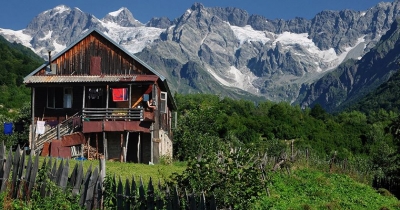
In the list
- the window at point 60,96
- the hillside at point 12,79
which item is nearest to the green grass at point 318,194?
the window at point 60,96

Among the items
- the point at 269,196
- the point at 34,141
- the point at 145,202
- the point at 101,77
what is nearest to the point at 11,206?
the point at 145,202

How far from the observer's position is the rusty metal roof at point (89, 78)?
116ft

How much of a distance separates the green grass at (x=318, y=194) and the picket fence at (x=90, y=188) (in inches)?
265

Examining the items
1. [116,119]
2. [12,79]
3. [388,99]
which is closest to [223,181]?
[116,119]

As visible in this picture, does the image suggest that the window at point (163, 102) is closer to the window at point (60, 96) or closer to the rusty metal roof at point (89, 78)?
the rusty metal roof at point (89, 78)

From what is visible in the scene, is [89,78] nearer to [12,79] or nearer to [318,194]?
[318,194]

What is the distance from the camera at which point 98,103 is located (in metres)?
37.8

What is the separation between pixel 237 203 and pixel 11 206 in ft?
20.6

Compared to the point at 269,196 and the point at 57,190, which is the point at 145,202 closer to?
the point at 57,190

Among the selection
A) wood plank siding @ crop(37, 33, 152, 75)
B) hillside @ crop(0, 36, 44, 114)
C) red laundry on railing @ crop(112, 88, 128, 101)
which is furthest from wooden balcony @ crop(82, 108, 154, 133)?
hillside @ crop(0, 36, 44, 114)

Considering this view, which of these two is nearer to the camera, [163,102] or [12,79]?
[163,102]

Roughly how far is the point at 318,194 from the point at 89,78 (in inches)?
679

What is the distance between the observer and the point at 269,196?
77.6 feet

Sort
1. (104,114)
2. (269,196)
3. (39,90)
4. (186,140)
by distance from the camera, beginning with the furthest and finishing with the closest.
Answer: (186,140), (39,90), (104,114), (269,196)
